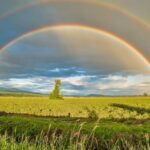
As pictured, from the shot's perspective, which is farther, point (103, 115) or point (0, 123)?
point (103, 115)

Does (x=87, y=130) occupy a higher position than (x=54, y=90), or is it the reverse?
(x=54, y=90)

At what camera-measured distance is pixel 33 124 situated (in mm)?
20891

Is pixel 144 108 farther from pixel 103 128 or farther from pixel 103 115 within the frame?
pixel 103 128

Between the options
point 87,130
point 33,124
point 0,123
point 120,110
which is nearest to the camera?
point 87,130

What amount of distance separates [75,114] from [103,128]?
18.2 m

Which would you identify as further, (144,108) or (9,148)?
(144,108)

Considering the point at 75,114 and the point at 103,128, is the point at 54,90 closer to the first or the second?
the point at 75,114

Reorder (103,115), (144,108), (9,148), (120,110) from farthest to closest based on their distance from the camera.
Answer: (144,108)
(120,110)
(103,115)
(9,148)

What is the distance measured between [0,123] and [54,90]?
49815mm

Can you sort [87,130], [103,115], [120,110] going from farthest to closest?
[120,110] < [103,115] < [87,130]

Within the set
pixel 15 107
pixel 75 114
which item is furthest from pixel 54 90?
pixel 75 114

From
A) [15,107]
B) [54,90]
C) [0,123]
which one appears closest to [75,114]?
[15,107]

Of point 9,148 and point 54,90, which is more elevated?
point 54,90

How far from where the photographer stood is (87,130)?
62.3 ft
